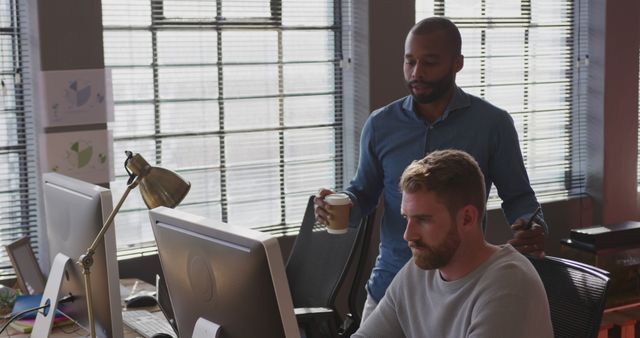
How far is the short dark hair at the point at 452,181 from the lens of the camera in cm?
216

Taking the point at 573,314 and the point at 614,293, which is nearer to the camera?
the point at 573,314

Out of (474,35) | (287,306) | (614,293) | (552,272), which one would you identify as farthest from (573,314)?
(474,35)

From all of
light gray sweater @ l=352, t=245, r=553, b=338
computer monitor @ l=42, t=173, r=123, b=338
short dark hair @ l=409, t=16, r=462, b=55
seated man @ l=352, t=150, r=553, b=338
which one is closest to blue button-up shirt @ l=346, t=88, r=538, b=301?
short dark hair @ l=409, t=16, r=462, b=55

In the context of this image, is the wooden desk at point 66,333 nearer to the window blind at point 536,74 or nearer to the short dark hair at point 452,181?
the short dark hair at point 452,181

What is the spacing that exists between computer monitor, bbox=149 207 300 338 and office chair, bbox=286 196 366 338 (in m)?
1.41

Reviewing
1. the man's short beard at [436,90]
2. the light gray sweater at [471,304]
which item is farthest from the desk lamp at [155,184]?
the man's short beard at [436,90]

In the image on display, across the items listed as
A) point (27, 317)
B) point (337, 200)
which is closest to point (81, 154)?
point (27, 317)

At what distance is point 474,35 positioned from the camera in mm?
5414

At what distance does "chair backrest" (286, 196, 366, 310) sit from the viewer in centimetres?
362

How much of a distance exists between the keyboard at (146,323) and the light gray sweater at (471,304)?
0.84 metres

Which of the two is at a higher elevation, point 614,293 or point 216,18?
point 216,18

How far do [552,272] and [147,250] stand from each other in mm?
2387

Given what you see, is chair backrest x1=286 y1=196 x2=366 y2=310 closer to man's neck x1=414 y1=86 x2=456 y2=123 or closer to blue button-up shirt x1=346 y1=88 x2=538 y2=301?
blue button-up shirt x1=346 y1=88 x2=538 y2=301

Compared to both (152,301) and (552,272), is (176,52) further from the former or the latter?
(552,272)
